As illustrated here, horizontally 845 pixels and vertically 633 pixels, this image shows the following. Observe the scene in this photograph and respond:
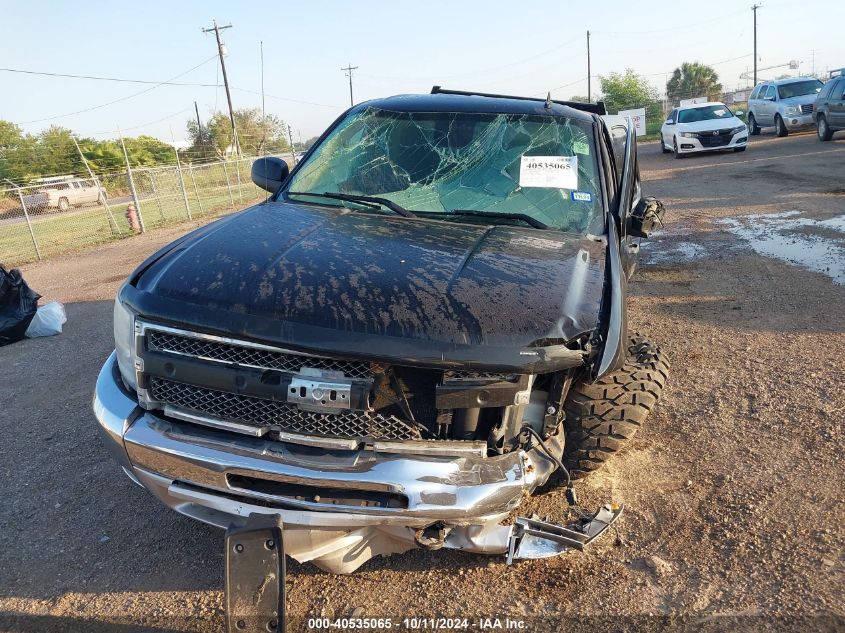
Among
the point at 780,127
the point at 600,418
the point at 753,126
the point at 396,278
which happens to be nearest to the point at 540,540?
the point at 600,418

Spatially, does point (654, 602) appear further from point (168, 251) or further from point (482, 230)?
point (168, 251)

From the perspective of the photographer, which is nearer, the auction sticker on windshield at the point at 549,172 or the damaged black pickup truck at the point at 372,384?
the damaged black pickup truck at the point at 372,384

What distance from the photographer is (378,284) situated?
2.44 metres

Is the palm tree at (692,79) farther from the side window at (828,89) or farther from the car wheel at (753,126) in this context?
the side window at (828,89)

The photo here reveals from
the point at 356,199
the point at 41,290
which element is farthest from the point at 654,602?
the point at 41,290

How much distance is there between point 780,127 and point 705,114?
3.93 meters

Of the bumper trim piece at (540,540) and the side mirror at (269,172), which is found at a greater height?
the side mirror at (269,172)

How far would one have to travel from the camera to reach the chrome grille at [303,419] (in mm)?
2312

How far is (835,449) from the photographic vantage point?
341 centimetres

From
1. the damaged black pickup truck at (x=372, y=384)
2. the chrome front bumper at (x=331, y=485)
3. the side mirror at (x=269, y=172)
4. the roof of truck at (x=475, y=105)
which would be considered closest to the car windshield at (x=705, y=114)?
the roof of truck at (x=475, y=105)

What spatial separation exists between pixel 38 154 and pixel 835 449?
42.0 meters

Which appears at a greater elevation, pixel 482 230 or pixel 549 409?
pixel 482 230

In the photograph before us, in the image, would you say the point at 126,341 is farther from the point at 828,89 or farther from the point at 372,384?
the point at 828,89

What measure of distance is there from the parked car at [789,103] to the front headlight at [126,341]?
22.4m
